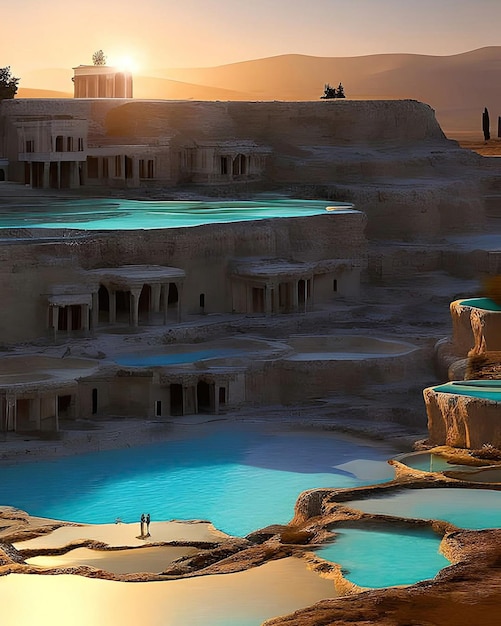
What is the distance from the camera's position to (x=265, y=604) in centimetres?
1245

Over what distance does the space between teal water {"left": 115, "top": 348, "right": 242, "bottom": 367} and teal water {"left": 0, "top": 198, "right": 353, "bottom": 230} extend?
19.1 feet

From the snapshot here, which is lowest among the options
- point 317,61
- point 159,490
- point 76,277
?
point 159,490

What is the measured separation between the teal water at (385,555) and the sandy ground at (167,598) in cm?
37

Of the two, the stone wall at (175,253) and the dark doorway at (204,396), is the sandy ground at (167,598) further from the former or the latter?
the stone wall at (175,253)

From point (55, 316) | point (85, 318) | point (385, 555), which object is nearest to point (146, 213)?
point (85, 318)

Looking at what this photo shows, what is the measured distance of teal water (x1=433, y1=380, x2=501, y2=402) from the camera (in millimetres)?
20653

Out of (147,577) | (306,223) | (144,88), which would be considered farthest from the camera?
(144,88)

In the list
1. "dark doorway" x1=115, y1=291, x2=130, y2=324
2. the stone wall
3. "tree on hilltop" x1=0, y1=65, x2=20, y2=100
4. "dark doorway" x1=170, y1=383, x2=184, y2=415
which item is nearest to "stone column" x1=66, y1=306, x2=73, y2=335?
the stone wall

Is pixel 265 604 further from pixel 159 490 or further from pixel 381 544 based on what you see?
pixel 159 490

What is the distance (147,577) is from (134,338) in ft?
48.8

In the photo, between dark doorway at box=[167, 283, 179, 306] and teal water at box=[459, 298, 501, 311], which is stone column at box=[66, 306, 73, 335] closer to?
dark doorway at box=[167, 283, 179, 306]

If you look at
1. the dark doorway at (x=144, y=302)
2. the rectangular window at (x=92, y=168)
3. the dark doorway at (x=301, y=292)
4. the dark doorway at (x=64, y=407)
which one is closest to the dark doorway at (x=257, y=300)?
the dark doorway at (x=301, y=292)

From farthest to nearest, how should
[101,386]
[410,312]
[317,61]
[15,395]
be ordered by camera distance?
[317,61]
[410,312]
[101,386]
[15,395]

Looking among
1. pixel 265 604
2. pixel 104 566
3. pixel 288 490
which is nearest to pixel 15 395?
pixel 288 490
